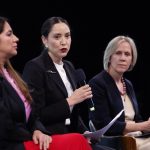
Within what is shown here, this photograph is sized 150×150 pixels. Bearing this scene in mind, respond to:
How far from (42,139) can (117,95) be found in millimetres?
915

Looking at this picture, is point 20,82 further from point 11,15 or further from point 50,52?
point 11,15

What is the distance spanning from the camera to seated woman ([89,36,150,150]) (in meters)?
3.06

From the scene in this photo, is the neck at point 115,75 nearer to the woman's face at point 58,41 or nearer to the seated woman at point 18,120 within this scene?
the woman's face at point 58,41

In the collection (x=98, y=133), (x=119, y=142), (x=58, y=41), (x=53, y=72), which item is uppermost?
(x=58, y=41)

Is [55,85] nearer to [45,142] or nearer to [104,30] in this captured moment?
[45,142]

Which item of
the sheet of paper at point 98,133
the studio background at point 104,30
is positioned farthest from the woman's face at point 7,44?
the studio background at point 104,30

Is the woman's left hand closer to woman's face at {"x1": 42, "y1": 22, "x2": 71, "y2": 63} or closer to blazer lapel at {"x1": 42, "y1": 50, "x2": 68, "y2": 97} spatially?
blazer lapel at {"x1": 42, "y1": 50, "x2": 68, "y2": 97}

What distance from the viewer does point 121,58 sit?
320 cm

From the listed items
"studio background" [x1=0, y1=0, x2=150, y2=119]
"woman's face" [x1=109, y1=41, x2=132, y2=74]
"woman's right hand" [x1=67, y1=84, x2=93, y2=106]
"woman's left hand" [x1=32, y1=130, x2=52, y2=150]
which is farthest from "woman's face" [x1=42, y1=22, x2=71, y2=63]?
"studio background" [x1=0, y1=0, x2=150, y2=119]

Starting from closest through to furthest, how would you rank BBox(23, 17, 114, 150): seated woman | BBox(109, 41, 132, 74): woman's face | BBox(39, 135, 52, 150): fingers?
BBox(39, 135, 52, 150): fingers → BBox(23, 17, 114, 150): seated woman → BBox(109, 41, 132, 74): woman's face

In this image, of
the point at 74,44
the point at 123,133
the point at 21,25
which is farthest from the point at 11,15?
the point at 123,133

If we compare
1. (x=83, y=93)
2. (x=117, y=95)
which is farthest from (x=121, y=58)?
(x=83, y=93)

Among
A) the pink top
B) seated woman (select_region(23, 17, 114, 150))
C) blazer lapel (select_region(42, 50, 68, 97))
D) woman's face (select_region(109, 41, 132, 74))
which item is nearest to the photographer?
the pink top

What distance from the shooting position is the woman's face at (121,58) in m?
3.21
